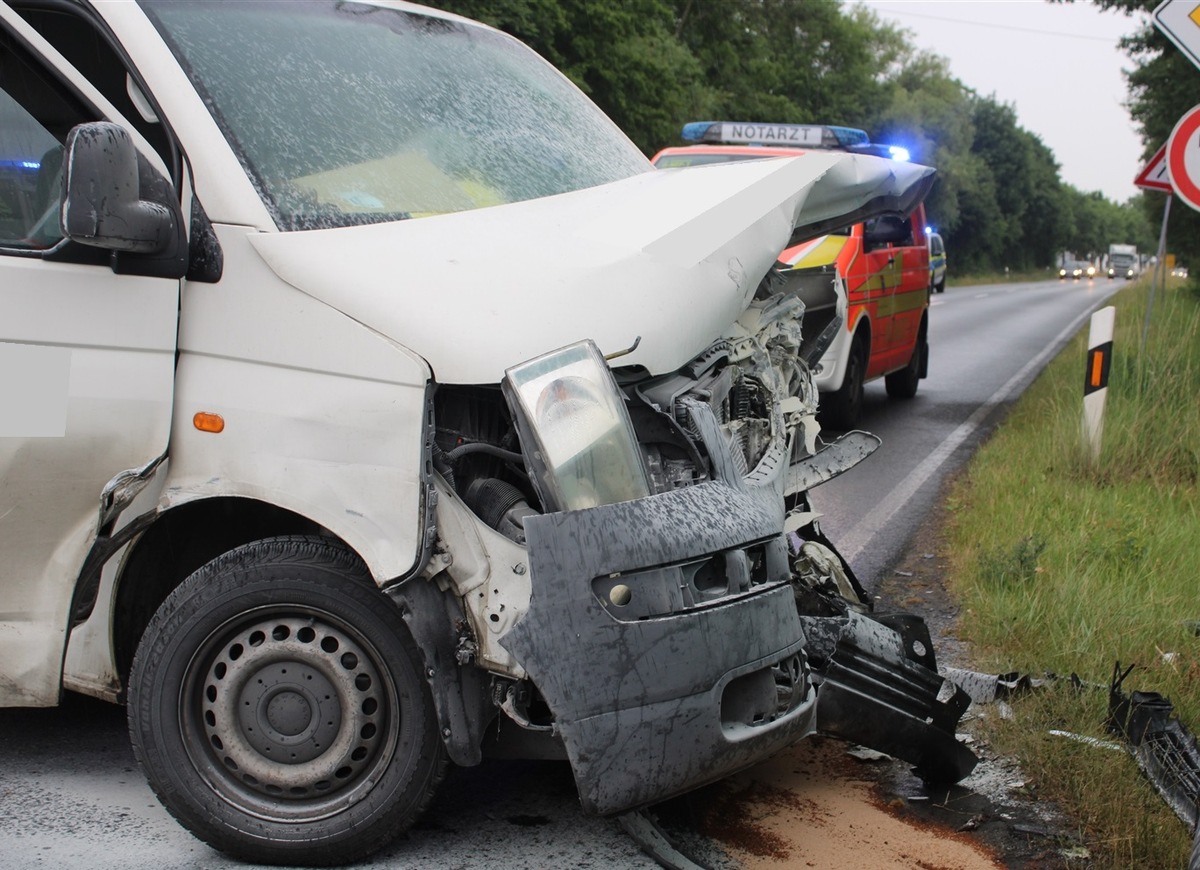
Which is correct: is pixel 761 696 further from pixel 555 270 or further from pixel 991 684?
pixel 991 684

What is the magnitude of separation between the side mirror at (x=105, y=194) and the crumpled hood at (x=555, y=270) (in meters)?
0.29

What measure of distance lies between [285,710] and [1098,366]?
21.2 feet

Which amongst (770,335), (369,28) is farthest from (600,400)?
(369,28)

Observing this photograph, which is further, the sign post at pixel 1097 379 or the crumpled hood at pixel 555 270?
the sign post at pixel 1097 379

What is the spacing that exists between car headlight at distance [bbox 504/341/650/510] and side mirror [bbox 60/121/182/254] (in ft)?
3.02

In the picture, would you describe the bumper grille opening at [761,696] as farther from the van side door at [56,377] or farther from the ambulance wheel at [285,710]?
the van side door at [56,377]

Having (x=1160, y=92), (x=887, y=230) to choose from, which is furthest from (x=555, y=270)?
(x=1160, y=92)

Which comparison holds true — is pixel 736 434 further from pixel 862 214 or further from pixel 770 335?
pixel 862 214

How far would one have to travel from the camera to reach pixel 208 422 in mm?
3283

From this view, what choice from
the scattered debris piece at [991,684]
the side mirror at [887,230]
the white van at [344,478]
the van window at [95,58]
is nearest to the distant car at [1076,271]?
the side mirror at [887,230]

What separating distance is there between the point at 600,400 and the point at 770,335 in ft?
4.79

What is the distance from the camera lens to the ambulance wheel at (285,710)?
319cm

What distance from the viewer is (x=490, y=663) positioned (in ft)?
10.0

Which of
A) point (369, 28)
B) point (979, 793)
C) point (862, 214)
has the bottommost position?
point (979, 793)
